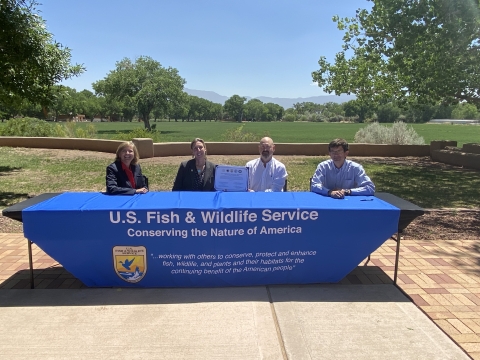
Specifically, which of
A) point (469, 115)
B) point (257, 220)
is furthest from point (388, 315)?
point (469, 115)

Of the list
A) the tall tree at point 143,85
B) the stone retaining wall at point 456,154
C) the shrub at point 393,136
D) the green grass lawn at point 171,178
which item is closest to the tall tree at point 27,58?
the green grass lawn at point 171,178

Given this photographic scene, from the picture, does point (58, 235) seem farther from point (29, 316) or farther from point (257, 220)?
point (257, 220)

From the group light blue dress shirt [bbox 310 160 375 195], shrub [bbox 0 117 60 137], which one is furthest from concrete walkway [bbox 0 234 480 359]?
shrub [bbox 0 117 60 137]

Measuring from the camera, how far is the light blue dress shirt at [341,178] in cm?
443

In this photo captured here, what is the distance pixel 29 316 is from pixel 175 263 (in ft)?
4.41

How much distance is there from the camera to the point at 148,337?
9.98 ft

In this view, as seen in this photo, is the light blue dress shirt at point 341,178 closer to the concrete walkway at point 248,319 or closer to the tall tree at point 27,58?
the concrete walkway at point 248,319

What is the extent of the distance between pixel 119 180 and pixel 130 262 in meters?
1.11

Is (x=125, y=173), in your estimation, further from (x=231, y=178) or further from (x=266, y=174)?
(x=266, y=174)

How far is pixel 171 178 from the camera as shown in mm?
11008

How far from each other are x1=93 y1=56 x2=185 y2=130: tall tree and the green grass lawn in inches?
1154

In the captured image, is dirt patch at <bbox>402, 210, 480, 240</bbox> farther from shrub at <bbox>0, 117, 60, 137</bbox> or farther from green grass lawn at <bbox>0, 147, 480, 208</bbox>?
shrub at <bbox>0, 117, 60, 137</bbox>

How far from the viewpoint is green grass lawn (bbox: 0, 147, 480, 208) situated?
880 cm

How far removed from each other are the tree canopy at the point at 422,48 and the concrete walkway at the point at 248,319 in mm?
7692
